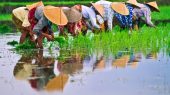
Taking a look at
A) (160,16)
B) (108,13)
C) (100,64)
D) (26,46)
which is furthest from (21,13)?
(160,16)

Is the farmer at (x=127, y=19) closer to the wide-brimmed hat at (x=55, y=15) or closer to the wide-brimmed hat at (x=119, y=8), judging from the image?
the wide-brimmed hat at (x=119, y=8)

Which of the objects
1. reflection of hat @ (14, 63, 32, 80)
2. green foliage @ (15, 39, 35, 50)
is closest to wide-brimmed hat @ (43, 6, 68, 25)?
green foliage @ (15, 39, 35, 50)

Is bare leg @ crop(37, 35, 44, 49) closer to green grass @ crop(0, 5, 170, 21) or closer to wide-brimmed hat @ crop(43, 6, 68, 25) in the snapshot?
wide-brimmed hat @ crop(43, 6, 68, 25)

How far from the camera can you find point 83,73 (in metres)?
8.18

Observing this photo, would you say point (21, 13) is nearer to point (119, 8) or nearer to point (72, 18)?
point (72, 18)

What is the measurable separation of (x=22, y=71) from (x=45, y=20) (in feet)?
8.95

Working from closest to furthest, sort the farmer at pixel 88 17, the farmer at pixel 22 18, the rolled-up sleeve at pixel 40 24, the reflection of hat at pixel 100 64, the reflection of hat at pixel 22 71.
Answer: the reflection of hat at pixel 22 71
the reflection of hat at pixel 100 64
the rolled-up sleeve at pixel 40 24
the farmer at pixel 22 18
the farmer at pixel 88 17

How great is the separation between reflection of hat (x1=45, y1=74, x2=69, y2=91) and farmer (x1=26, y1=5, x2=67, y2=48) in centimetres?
308

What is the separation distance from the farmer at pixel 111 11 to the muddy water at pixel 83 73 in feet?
9.28

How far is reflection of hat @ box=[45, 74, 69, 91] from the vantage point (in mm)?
7035

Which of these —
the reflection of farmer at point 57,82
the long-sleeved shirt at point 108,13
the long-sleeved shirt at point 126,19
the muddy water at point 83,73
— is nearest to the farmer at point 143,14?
the long-sleeved shirt at point 126,19

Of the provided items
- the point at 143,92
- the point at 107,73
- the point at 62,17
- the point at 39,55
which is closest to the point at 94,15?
the point at 62,17

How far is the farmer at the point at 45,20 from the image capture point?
35.9 ft

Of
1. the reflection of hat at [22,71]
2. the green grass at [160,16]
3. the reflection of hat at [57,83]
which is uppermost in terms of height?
the green grass at [160,16]
